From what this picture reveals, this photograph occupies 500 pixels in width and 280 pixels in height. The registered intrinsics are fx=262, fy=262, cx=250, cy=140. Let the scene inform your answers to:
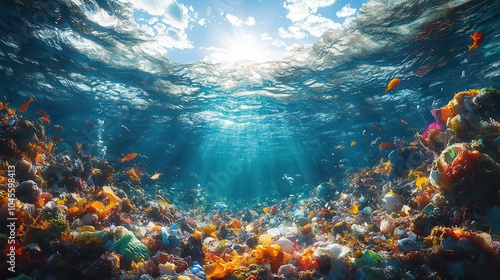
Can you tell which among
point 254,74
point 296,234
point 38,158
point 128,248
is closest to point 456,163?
point 296,234

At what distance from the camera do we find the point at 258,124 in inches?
1132

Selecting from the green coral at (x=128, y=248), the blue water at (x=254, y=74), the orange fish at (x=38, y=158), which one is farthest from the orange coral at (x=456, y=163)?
the orange fish at (x=38, y=158)

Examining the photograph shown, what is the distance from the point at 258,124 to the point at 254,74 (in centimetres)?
1247

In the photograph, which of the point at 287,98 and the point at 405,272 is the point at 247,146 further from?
the point at 405,272

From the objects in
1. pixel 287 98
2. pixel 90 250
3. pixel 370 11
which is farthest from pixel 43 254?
pixel 287 98

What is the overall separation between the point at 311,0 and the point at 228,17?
3.59 meters

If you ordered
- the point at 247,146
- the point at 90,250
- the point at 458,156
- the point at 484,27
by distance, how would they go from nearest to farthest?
the point at 90,250 → the point at 458,156 → the point at 484,27 → the point at 247,146

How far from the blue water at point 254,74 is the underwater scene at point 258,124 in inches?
4.9

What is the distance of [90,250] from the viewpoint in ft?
16.7

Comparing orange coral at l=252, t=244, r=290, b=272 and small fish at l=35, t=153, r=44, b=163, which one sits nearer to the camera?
orange coral at l=252, t=244, r=290, b=272

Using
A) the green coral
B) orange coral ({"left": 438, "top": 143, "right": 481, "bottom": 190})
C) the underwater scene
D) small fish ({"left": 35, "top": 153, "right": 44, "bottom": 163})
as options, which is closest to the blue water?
the underwater scene

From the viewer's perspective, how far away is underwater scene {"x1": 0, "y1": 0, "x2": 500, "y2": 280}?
5039mm

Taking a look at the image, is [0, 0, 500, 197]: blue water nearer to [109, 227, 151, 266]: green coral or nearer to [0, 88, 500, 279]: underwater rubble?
[0, 88, 500, 279]: underwater rubble

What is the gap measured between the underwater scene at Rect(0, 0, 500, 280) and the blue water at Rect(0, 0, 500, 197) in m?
0.12
